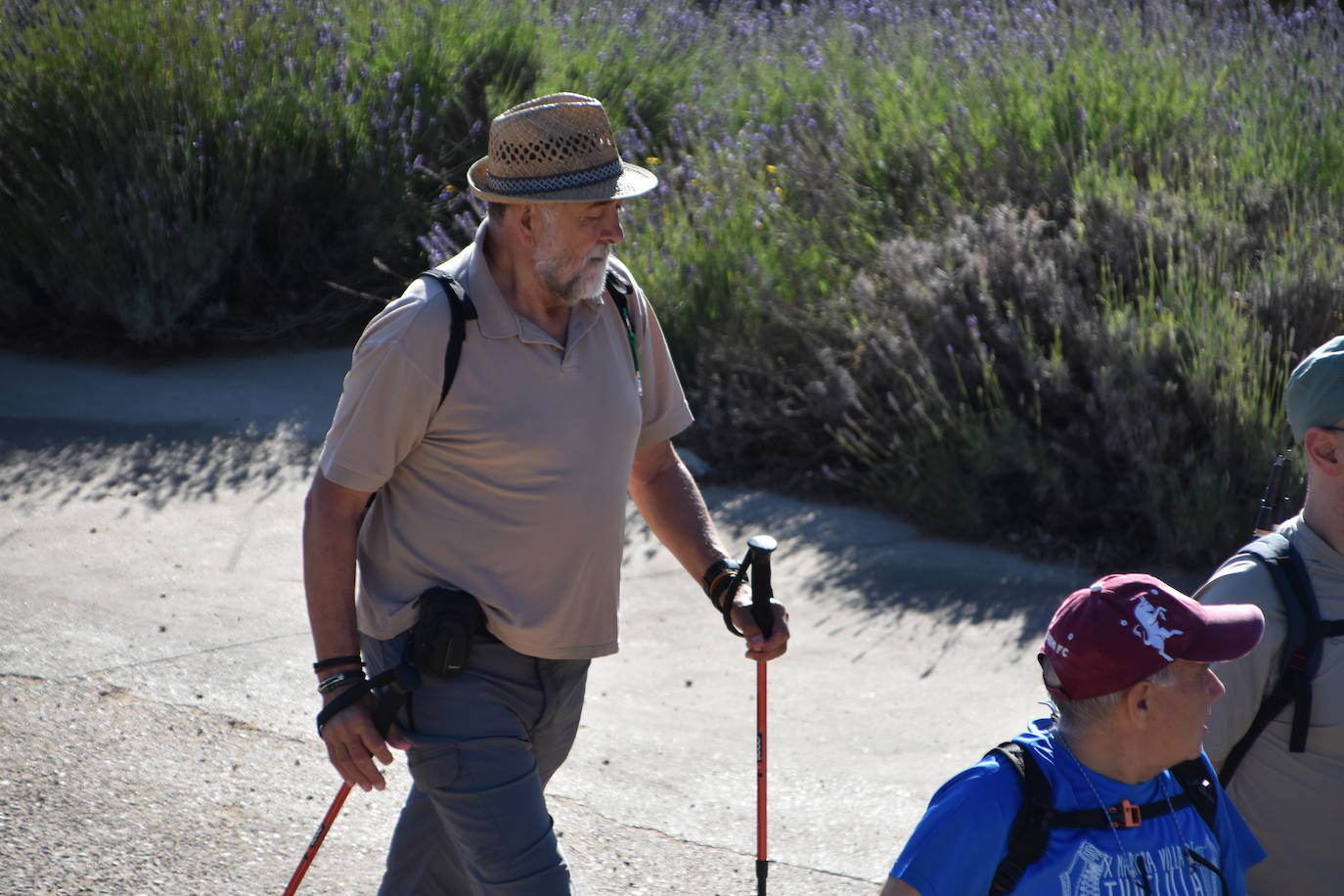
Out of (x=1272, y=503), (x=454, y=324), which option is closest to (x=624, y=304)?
(x=454, y=324)

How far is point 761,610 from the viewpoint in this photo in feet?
10.7

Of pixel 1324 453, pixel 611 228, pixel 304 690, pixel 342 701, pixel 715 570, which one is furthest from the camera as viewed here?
pixel 304 690

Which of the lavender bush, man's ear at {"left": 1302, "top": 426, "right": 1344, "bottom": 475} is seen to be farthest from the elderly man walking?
the lavender bush

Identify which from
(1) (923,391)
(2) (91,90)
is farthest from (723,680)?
(2) (91,90)

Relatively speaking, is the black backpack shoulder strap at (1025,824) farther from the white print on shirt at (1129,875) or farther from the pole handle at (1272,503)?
the pole handle at (1272,503)

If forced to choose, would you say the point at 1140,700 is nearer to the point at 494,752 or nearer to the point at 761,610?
the point at 761,610

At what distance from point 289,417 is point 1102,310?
13.3 ft

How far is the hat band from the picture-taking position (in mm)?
3020

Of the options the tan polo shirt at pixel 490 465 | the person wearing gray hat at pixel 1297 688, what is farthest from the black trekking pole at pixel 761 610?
the person wearing gray hat at pixel 1297 688

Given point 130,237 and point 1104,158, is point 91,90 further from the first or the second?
point 1104,158

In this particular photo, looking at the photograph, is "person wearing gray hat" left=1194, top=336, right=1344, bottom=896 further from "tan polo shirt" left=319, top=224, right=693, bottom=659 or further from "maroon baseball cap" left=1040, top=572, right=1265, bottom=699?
"tan polo shirt" left=319, top=224, right=693, bottom=659

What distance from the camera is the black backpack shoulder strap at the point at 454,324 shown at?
291 centimetres

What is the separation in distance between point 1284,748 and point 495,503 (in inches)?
Answer: 58.5

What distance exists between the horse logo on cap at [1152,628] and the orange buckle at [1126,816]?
230 millimetres
